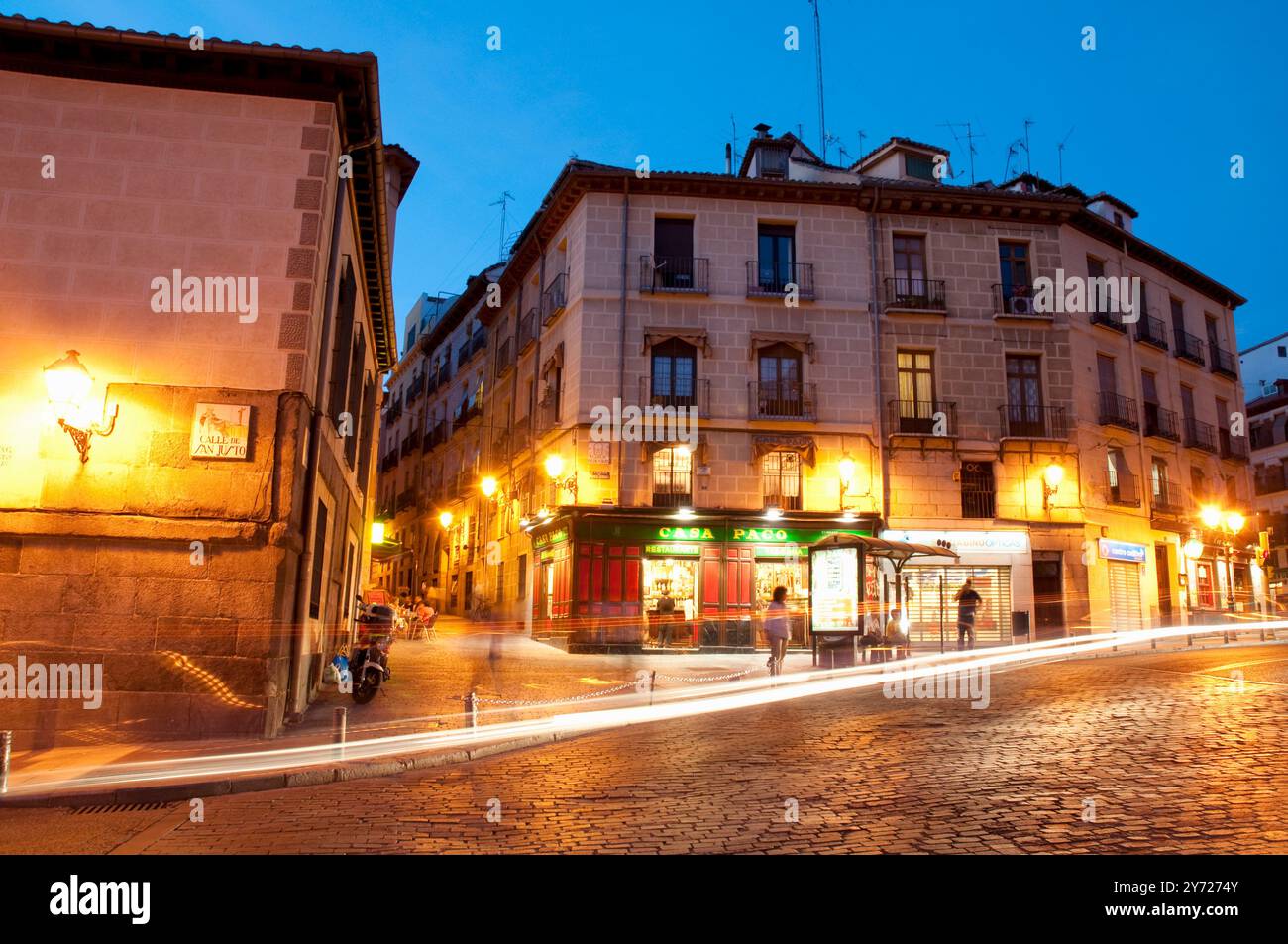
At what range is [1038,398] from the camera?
88.4 ft

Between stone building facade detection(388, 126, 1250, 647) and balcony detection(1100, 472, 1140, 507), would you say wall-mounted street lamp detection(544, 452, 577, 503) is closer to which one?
stone building facade detection(388, 126, 1250, 647)

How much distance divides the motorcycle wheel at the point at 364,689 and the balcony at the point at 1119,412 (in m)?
23.5

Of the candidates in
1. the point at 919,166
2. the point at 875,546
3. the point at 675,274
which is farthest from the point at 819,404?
the point at 919,166

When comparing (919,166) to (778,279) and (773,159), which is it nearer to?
(773,159)

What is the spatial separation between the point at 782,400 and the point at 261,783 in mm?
19846

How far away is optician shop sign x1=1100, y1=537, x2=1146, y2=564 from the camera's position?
2670 centimetres

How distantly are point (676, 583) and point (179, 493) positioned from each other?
16.4m

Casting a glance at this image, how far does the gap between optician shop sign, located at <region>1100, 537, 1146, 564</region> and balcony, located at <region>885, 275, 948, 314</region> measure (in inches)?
331

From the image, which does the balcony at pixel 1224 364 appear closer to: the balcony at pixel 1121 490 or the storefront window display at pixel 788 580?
the balcony at pixel 1121 490

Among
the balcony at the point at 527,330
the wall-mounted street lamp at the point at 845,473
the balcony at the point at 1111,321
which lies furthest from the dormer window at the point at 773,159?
the balcony at the point at 1111,321

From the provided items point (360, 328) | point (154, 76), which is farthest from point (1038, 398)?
point (154, 76)

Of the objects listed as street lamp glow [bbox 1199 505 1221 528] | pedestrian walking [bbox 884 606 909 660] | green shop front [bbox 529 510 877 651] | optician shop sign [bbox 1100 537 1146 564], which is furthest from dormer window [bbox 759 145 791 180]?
street lamp glow [bbox 1199 505 1221 528]

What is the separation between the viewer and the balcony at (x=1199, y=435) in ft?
102

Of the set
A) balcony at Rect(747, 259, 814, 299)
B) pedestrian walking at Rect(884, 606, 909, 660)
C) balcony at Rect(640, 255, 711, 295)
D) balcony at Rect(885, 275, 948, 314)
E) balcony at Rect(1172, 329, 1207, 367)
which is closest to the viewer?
pedestrian walking at Rect(884, 606, 909, 660)
